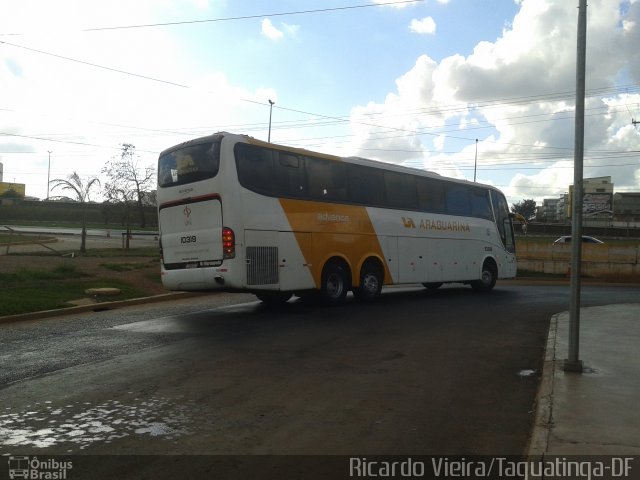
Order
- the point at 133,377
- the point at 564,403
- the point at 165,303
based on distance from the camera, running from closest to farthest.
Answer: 1. the point at 564,403
2. the point at 133,377
3. the point at 165,303

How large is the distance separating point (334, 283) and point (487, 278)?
8332mm

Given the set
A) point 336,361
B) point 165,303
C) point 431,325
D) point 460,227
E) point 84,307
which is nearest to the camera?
point 336,361

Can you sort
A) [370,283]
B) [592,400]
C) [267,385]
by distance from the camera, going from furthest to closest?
[370,283], [267,385], [592,400]

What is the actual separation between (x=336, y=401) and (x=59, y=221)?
7510 centimetres

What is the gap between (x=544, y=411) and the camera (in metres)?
5.95

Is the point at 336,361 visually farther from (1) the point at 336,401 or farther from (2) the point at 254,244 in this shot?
(2) the point at 254,244

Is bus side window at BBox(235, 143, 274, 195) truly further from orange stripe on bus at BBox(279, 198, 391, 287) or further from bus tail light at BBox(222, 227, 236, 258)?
bus tail light at BBox(222, 227, 236, 258)

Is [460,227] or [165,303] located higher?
[460,227]

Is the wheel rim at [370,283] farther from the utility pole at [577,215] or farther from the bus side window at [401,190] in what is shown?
the utility pole at [577,215]

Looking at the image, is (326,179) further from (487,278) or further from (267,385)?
(487,278)

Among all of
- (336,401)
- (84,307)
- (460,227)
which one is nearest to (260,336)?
(336,401)

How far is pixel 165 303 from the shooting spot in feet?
52.5

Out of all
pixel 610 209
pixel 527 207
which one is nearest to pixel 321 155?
pixel 610 209

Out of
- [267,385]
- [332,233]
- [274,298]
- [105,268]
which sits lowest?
[267,385]
